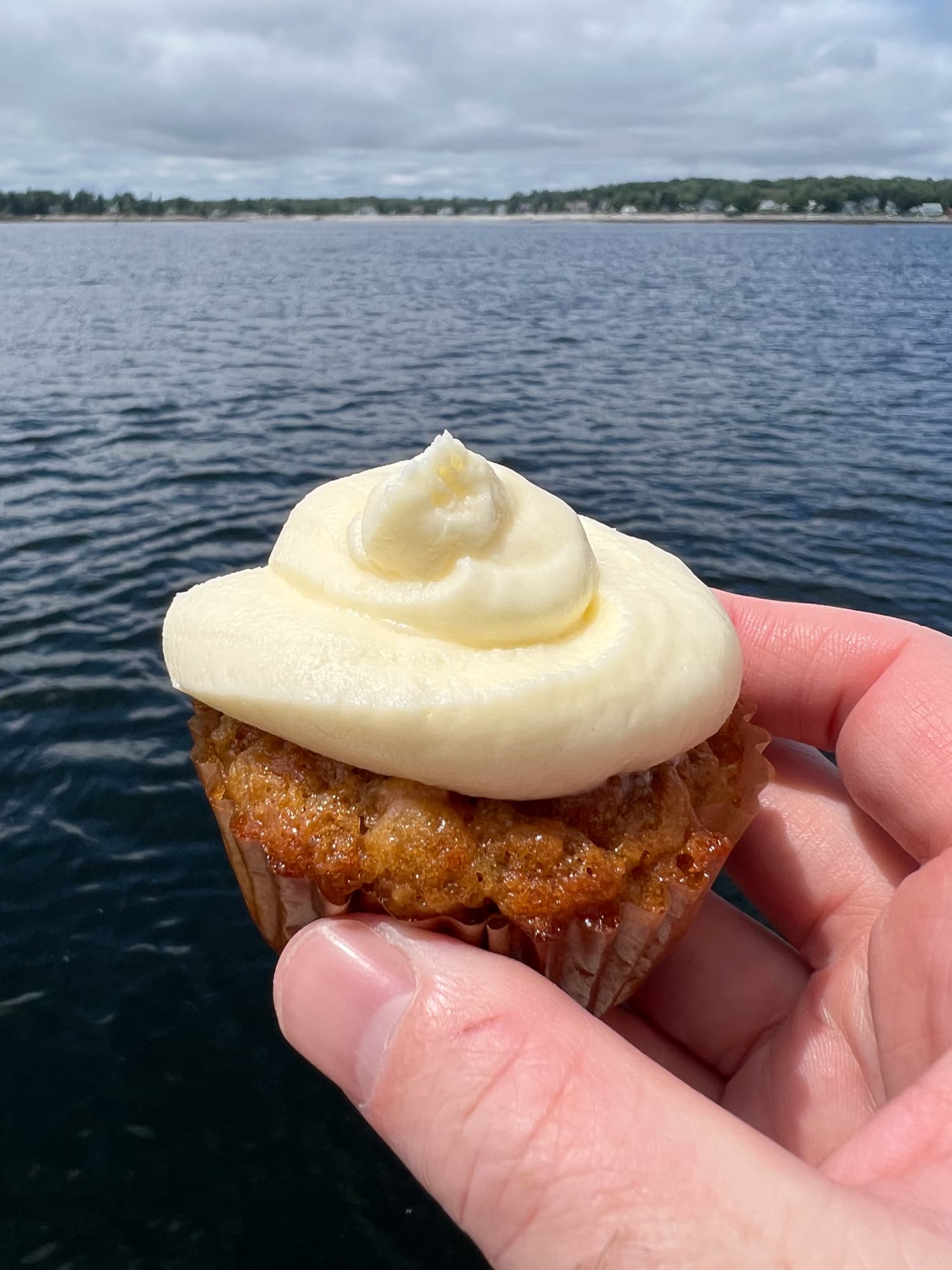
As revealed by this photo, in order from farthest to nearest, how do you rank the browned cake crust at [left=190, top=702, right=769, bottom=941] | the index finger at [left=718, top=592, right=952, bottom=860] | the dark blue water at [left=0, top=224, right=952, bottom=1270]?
the dark blue water at [left=0, top=224, right=952, bottom=1270]
the index finger at [left=718, top=592, right=952, bottom=860]
the browned cake crust at [left=190, top=702, right=769, bottom=941]

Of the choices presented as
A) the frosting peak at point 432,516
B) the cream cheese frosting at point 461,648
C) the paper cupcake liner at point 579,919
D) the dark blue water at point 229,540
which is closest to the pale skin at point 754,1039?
the paper cupcake liner at point 579,919

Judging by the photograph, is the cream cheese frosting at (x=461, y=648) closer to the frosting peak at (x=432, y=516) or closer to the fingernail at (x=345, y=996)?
the frosting peak at (x=432, y=516)

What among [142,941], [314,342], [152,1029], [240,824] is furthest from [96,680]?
[314,342]

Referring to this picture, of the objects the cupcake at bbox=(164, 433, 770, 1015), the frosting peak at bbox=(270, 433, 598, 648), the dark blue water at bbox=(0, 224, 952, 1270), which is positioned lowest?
the dark blue water at bbox=(0, 224, 952, 1270)

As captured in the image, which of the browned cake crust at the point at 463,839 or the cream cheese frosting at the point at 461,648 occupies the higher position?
the cream cheese frosting at the point at 461,648

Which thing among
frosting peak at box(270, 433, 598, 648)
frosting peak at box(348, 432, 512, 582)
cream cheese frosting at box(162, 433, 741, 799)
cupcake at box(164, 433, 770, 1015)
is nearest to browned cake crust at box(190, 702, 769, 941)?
cupcake at box(164, 433, 770, 1015)

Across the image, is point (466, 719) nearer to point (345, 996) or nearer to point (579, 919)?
point (579, 919)

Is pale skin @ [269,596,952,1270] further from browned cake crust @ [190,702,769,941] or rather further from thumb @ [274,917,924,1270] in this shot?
browned cake crust @ [190,702,769,941]
